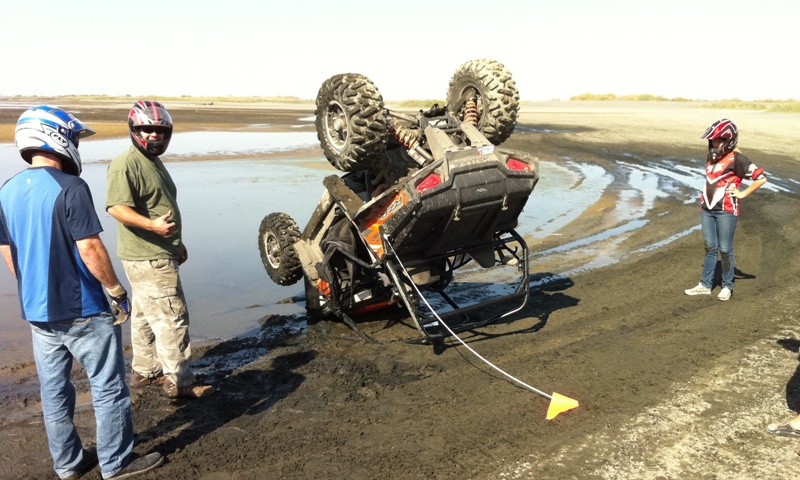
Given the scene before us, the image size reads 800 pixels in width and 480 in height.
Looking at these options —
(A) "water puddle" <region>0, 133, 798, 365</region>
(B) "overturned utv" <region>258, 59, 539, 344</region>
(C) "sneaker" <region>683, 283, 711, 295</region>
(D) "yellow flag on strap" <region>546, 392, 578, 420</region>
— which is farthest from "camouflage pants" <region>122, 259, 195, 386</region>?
(C) "sneaker" <region>683, 283, 711, 295</region>

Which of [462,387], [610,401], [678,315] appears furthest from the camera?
[678,315]

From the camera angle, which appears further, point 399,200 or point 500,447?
point 399,200

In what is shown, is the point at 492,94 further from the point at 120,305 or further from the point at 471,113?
the point at 120,305

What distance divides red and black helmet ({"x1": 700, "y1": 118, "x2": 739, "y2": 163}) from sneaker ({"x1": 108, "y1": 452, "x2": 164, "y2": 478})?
19.3 ft

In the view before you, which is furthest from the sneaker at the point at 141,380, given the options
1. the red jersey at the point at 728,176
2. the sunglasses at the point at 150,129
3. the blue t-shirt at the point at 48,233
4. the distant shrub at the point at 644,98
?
the distant shrub at the point at 644,98

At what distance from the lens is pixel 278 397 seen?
16.7 ft

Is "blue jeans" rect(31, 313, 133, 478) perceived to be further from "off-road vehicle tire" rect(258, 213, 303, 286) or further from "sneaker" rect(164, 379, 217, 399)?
"off-road vehicle tire" rect(258, 213, 303, 286)

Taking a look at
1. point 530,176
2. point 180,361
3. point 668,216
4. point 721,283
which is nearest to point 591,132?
point 668,216

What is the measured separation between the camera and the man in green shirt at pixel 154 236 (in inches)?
182

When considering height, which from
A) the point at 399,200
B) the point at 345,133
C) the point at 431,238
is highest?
the point at 345,133

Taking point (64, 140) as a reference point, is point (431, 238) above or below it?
below

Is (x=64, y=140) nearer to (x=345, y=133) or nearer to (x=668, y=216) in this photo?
(x=345, y=133)

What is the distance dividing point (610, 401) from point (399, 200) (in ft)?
7.54

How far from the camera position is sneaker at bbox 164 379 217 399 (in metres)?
5.03
